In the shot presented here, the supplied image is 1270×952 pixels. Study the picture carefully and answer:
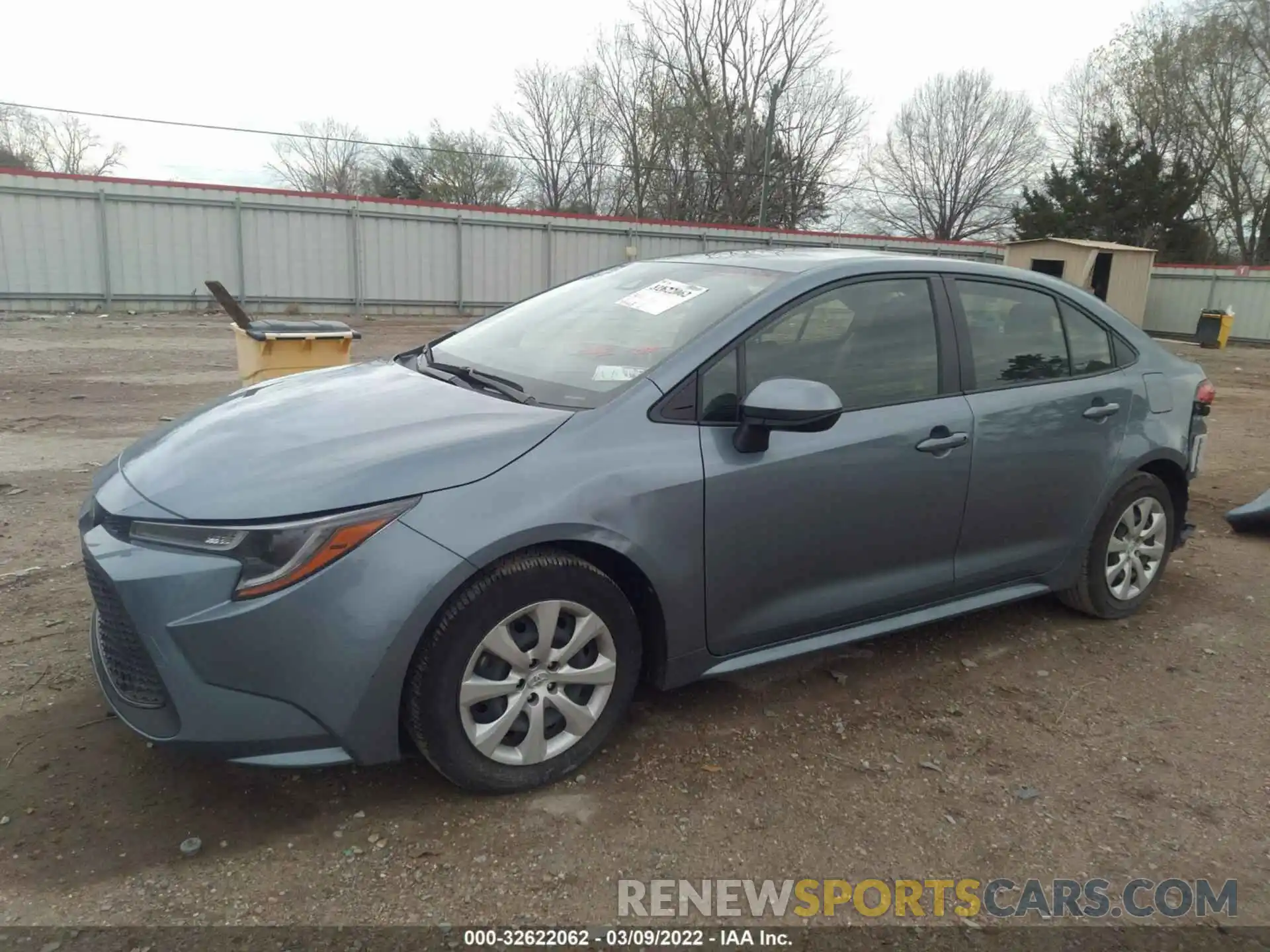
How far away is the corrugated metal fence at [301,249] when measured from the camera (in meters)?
16.7

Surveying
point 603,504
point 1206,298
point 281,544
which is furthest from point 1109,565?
point 1206,298

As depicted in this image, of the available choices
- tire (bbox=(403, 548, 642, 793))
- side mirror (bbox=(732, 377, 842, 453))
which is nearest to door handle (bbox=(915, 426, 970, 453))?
side mirror (bbox=(732, 377, 842, 453))

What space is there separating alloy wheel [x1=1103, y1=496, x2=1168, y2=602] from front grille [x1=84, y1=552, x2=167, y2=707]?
12.3 ft

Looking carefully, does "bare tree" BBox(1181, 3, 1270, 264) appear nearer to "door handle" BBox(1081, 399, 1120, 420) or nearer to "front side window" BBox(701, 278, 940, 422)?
"door handle" BBox(1081, 399, 1120, 420)

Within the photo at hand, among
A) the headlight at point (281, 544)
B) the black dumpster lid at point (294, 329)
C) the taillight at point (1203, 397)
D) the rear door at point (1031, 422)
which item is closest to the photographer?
the headlight at point (281, 544)

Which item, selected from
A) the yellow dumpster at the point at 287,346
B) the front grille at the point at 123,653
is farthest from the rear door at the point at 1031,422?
the yellow dumpster at the point at 287,346

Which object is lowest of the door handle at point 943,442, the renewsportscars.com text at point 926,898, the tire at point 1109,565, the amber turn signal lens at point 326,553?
the renewsportscars.com text at point 926,898

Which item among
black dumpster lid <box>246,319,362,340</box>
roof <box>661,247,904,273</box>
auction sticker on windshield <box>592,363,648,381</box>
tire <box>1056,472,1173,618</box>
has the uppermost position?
roof <box>661,247,904,273</box>

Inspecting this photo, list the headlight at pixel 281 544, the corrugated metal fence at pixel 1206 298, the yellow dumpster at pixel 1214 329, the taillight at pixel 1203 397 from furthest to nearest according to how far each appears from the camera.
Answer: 1. the corrugated metal fence at pixel 1206 298
2. the yellow dumpster at pixel 1214 329
3. the taillight at pixel 1203 397
4. the headlight at pixel 281 544

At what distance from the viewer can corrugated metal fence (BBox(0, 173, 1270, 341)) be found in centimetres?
1667

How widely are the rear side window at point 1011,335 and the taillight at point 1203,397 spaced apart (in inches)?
35.8

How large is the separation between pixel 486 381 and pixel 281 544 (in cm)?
103

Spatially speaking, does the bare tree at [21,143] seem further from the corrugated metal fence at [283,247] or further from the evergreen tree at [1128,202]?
the evergreen tree at [1128,202]

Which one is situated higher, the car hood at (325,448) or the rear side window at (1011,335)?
the rear side window at (1011,335)
